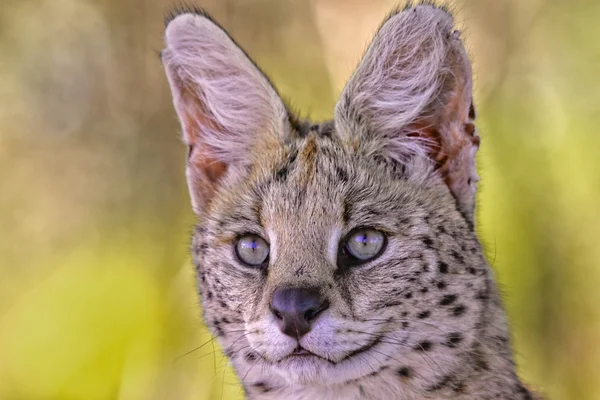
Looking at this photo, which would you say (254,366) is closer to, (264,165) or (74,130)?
(264,165)

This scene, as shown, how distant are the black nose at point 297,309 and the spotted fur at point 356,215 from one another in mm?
23

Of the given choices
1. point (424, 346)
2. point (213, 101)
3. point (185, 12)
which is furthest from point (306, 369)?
point (185, 12)

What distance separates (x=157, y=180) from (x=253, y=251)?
2517 mm

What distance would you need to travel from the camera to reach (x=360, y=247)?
2.00m

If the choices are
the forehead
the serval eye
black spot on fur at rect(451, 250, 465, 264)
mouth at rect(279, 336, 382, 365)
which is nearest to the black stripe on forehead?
the forehead

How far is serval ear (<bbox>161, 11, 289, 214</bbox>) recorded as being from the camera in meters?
2.27

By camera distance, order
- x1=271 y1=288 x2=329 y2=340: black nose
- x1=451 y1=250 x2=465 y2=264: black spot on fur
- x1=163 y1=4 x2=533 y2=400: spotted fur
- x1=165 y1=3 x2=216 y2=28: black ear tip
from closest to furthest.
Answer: x1=271 y1=288 x2=329 y2=340: black nose < x1=163 y1=4 x2=533 y2=400: spotted fur < x1=451 y1=250 x2=465 y2=264: black spot on fur < x1=165 y1=3 x2=216 y2=28: black ear tip

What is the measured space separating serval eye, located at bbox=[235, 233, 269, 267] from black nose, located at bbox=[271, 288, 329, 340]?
11.9 inches

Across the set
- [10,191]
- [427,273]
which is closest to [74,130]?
[10,191]

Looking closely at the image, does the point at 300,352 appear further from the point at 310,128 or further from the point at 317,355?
the point at 310,128

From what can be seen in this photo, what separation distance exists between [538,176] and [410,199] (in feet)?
7.86

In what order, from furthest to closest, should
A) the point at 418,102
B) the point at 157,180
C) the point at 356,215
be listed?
the point at 157,180
the point at 418,102
the point at 356,215

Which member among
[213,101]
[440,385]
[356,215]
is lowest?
[440,385]

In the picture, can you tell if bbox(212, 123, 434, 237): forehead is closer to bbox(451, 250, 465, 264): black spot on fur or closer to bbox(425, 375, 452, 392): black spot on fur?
bbox(451, 250, 465, 264): black spot on fur
